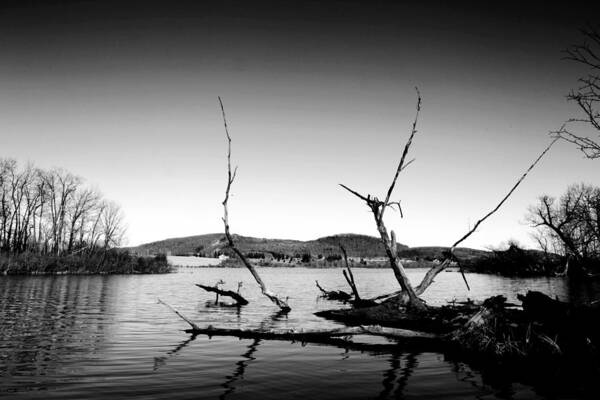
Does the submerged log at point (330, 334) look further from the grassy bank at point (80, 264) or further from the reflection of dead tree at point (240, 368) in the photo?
the grassy bank at point (80, 264)

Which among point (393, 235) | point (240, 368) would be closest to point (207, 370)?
point (240, 368)

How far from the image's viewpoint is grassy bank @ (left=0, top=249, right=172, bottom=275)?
50.3 metres

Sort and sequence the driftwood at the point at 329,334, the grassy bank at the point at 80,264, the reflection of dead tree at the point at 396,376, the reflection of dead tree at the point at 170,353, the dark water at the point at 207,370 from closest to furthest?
the dark water at the point at 207,370 → the reflection of dead tree at the point at 396,376 → the reflection of dead tree at the point at 170,353 → the driftwood at the point at 329,334 → the grassy bank at the point at 80,264

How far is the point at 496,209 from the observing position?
536 inches

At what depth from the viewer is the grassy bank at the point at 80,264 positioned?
50312mm

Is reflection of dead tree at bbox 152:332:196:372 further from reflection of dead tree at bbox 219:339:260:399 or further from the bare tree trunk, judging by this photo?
the bare tree trunk

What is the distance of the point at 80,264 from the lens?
59094 millimetres

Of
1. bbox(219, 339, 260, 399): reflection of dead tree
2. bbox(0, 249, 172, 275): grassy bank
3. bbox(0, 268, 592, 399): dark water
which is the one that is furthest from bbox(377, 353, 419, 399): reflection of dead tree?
bbox(0, 249, 172, 275): grassy bank

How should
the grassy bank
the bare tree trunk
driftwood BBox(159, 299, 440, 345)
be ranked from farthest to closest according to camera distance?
the grassy bank
the bare tree trunk
driftwood BBox(159, 299, 440, 345)


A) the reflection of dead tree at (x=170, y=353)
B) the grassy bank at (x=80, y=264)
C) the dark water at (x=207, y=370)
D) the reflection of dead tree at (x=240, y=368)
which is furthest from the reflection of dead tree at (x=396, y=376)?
the grassy bank at (x=80, y=264)

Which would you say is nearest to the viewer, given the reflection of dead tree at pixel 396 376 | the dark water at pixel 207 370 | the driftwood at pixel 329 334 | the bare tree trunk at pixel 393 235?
the dark water at pixel 207 370

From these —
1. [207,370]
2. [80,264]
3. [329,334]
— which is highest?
[80,264]

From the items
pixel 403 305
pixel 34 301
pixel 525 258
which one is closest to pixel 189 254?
pixel 525 258

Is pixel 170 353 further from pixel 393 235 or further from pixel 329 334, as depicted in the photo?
pixel 393 235
